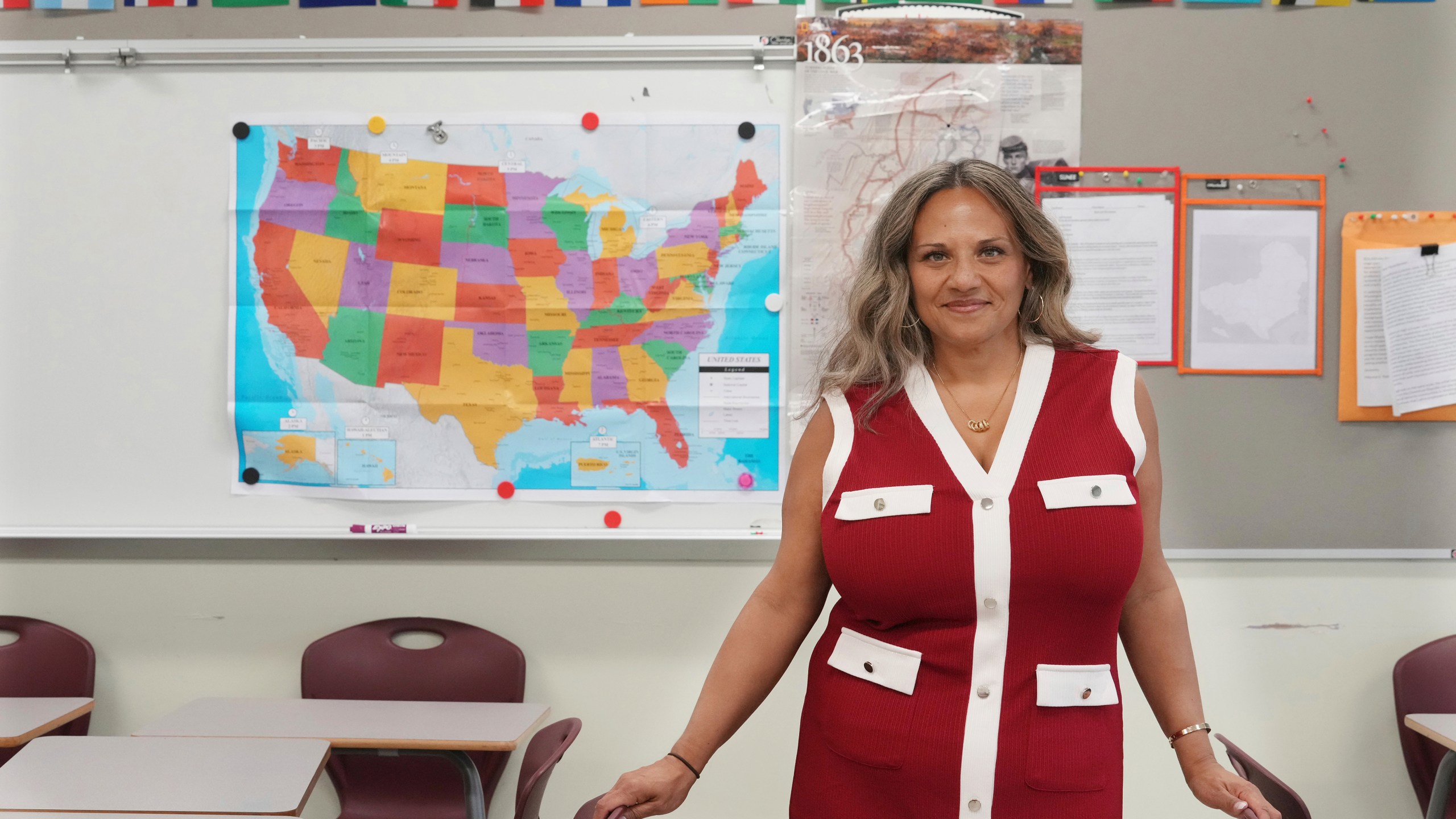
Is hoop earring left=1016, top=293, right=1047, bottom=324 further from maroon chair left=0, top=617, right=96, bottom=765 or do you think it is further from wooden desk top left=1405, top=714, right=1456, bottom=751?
maroon chair left=0, top=617, right=96, bottom=765

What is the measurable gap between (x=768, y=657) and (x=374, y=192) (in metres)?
1.63

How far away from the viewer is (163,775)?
4.97ft

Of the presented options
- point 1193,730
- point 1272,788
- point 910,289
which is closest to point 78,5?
point 910,289

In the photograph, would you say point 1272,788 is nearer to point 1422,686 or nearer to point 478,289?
point 1422,686

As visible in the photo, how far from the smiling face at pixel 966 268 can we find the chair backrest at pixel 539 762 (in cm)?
102

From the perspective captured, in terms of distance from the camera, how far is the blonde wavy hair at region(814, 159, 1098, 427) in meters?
1.27

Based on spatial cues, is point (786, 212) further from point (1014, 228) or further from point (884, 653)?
point (884, 653)

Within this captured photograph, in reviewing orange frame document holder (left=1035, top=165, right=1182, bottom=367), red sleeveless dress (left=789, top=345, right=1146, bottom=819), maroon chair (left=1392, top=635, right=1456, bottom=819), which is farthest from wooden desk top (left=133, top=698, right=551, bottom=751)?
maroon chair (left=1392, top=635, right=1456, bottom=819)

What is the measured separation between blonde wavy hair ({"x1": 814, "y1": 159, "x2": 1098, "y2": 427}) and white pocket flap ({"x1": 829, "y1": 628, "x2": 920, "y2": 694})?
0.31 metres

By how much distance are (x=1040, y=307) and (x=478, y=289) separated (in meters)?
1.44

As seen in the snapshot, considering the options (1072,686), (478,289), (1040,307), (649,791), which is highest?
(478,289)

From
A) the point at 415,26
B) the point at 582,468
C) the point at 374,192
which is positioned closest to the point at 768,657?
the point at 582,468

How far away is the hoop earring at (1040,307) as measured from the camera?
1322 millimetres

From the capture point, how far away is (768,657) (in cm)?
130
